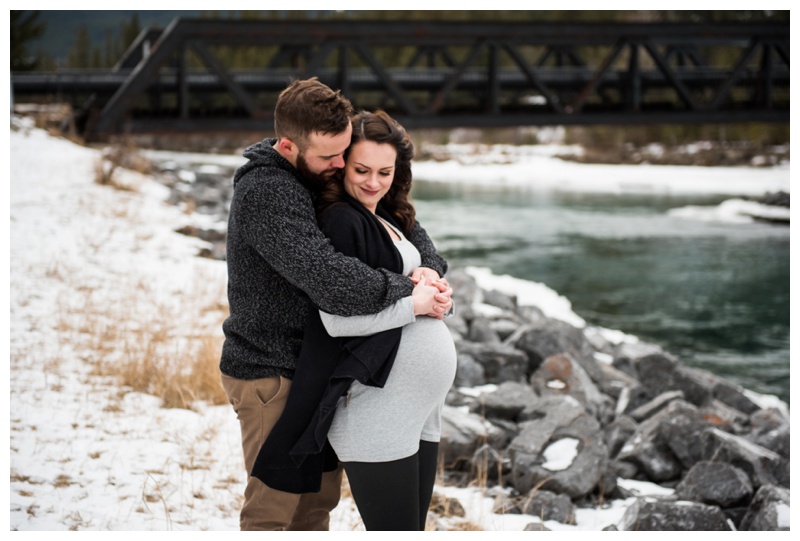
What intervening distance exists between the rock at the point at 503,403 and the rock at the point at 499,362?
0.85 meters

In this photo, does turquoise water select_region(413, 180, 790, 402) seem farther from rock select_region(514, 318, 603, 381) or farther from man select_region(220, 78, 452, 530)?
man select_region(220, 78, 452, 530)

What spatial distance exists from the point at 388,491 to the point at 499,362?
15.4 feet

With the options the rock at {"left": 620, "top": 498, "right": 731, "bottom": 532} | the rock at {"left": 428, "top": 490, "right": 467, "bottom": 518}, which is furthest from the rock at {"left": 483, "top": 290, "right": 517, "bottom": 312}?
the rock at {"left": 620, "top": 498, "right": 731, "bottom": 532}

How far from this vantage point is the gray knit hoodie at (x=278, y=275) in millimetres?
2508

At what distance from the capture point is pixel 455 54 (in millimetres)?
60125

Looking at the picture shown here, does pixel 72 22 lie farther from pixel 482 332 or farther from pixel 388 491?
pixel 388 491

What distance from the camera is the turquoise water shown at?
38.7 ft

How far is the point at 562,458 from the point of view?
509 cm

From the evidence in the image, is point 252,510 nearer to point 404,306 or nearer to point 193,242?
point 404,306

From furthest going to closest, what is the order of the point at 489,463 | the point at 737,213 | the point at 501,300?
the point at 737,213 < the point at 501,300 < the point at 489,463

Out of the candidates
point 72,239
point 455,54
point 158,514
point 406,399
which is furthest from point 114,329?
point 455,54

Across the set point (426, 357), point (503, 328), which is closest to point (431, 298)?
point (426, 357)

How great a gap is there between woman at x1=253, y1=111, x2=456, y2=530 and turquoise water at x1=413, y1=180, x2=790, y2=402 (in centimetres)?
816

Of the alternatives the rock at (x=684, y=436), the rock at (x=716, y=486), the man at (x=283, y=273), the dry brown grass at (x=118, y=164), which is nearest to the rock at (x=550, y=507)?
the rock at (x=716, y=486)
